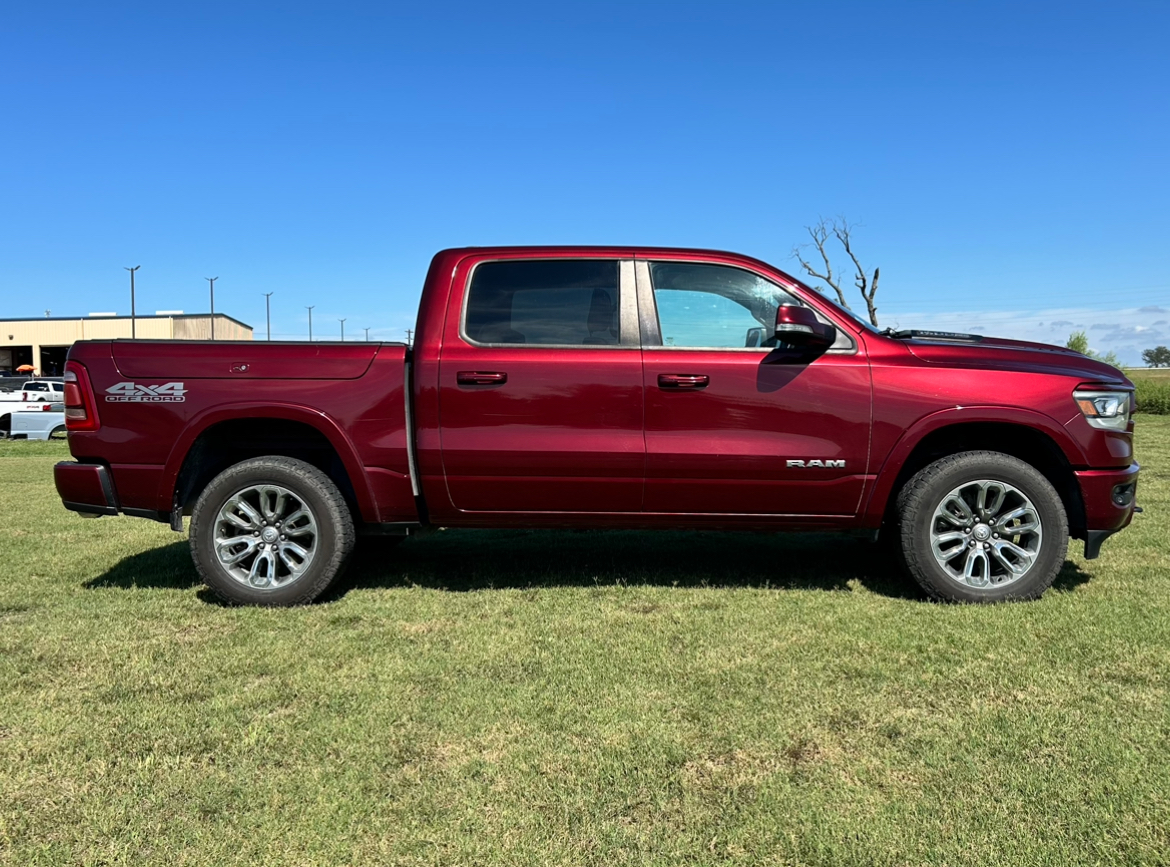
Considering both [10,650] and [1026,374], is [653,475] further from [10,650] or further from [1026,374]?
[10,650]

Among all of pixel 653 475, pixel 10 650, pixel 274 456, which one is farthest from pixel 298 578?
pixel 653 475

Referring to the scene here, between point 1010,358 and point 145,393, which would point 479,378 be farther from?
point 1010,358

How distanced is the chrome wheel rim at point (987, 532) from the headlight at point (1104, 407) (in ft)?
1.82

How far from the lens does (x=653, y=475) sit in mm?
4832

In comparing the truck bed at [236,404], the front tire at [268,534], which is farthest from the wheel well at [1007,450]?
the front tire at [268,534]

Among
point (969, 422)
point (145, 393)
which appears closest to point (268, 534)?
point (145, 393)

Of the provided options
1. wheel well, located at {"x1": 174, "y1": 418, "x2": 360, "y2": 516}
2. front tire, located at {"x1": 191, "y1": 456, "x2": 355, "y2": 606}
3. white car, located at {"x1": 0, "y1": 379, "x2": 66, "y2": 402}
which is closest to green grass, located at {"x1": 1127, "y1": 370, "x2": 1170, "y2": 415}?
wheel well, located at {"x1": 174, "y1": 418, "x2": 360, "y2": 516}

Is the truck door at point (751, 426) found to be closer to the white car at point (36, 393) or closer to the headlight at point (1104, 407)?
the headlight at point (1104, 407)

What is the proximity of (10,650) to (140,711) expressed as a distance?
1.23 metres

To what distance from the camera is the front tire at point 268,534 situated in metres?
4.93

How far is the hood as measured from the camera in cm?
482

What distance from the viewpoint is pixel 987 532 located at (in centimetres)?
485

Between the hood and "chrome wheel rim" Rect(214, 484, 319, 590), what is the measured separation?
3460 mm

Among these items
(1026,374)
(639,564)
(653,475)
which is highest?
(1026,374)
